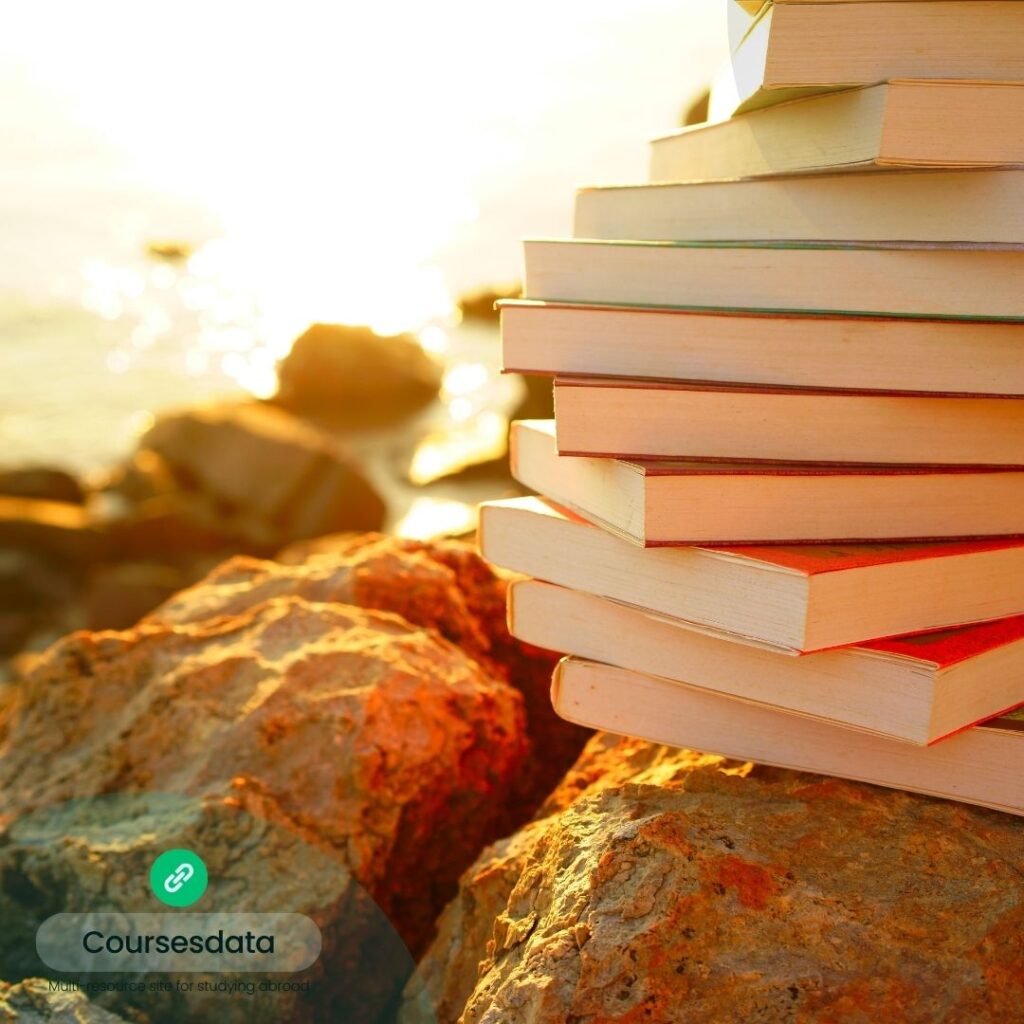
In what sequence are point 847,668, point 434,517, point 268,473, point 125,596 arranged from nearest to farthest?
point 847,668
point 125,596
point 434,517
point 268,473

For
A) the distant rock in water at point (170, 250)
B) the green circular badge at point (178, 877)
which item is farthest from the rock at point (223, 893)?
the distant rock in water at point (170, 250)

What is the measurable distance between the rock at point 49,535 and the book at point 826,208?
597 cm

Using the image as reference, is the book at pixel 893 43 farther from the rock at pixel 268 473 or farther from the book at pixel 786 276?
the rock at pixel 268 473

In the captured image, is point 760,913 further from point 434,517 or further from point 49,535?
point 49,535

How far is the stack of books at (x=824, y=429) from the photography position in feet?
4.15

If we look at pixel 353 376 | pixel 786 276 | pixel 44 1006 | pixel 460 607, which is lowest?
pixel 353 376

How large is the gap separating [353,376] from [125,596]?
4.73m

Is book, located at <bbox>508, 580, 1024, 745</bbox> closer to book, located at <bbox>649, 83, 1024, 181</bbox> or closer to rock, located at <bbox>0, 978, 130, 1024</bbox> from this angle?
book, located at <bbox>649, 83, 1024, 181</bbox>

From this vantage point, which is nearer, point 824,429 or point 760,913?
point 760,913

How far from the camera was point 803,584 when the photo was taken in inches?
47.5

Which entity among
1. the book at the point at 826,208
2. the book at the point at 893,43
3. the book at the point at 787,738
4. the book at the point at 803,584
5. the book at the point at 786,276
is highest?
the book at the point at 893,43

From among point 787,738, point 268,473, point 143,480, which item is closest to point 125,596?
point 268,473

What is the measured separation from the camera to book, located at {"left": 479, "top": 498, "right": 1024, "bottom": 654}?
1229 mm

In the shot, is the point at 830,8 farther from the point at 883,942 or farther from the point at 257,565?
the point at 257,565
